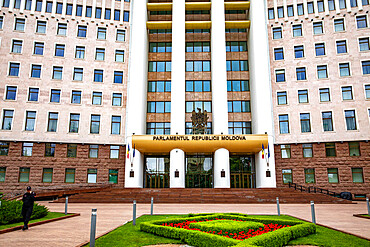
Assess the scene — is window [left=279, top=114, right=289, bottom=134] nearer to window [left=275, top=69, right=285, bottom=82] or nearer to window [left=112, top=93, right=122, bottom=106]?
window [left=275, top=69, right=285, bottom=82]

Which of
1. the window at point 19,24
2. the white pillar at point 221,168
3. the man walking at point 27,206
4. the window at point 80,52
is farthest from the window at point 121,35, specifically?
the man walking at point 27,206

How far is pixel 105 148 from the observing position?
36.7 m

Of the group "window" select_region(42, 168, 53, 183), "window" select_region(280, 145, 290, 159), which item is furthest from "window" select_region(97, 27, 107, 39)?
"window" select_region(280, 145, 290, 159)

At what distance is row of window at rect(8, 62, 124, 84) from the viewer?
120 ft

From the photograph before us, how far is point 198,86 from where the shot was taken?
4097 cm

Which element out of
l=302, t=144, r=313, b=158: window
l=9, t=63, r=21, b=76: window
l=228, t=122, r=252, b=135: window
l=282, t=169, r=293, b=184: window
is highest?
l=9, t=63, r=21, b=76: window

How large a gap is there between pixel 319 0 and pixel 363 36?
24.6ft

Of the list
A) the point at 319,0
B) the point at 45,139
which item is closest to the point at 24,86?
→ the point at 45,139

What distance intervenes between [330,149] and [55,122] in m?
34.4

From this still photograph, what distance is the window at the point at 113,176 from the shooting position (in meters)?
36.0

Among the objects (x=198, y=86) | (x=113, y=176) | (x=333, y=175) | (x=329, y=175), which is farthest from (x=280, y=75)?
(x=113, y=176)

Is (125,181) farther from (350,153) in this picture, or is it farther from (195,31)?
(350,153)

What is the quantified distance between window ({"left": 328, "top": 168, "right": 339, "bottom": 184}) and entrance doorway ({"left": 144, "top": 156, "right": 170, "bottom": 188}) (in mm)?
19994

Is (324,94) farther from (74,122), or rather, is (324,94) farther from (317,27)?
(74,122)
